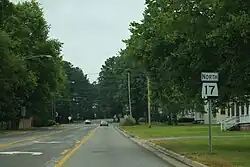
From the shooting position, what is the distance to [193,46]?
738 inches

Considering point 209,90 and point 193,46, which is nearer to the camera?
point 209,90

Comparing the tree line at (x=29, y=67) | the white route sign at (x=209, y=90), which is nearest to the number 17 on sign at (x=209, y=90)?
the white route sign at (x=209, y=90)

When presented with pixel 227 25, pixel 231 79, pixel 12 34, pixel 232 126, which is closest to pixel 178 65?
pixel 231 79

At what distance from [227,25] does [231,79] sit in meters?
3.28

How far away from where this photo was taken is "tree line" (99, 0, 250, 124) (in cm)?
1625

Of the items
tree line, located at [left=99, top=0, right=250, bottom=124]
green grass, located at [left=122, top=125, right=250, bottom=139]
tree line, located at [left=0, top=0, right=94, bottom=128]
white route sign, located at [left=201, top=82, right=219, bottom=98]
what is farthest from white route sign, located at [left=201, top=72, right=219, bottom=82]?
tree line, located at [left=0, top=0, right=94, bottom=128]

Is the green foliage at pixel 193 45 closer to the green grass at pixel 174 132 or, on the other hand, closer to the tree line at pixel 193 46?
the tree line at pixel 193 46

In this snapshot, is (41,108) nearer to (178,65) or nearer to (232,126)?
(232,126)

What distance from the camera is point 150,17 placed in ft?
72.1

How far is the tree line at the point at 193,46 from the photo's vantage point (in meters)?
16.2

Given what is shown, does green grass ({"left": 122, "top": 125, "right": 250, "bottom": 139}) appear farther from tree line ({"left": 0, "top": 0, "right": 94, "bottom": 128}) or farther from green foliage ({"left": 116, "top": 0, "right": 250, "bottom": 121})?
green foliage ({"left": 116, "top": 0, "right": 250, "bottom": 121})

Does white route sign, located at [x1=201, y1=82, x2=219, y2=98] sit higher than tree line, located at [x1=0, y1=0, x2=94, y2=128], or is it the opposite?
tree line, located at [x1=0, y1=0, x2=94, y2=128]

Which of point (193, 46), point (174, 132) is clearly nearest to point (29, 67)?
point (174, 132)

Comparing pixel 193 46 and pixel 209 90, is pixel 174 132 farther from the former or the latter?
pixel 209 90
